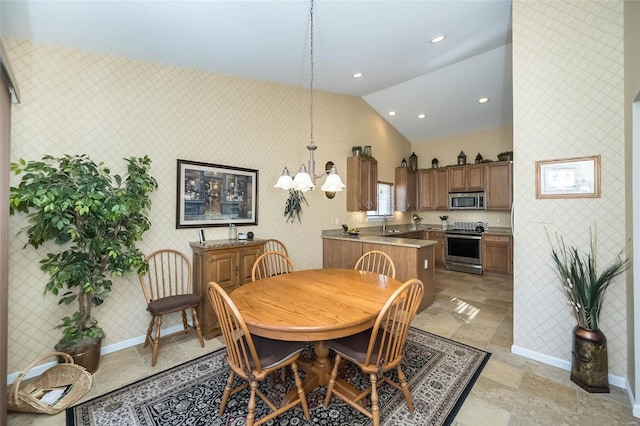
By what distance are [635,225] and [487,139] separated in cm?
477

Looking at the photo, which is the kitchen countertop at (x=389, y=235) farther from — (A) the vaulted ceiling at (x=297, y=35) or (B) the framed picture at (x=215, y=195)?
(A) the vaulted ceiling at (x=297, y=35)

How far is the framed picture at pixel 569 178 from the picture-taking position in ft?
7.22

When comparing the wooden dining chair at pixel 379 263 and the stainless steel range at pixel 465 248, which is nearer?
the wooden dining chair at pixel 379 263

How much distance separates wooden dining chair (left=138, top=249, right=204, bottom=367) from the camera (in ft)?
8.43

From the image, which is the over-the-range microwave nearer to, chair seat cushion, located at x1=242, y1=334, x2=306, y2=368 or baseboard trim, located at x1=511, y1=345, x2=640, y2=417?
baseboard trim, located at x1=511, y1=345, x2=640, y2=417

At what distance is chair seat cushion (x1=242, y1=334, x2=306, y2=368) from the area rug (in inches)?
17.8

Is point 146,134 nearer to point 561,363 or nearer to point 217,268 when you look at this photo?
point 217,268

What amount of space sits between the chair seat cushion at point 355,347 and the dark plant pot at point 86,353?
6.72 feet

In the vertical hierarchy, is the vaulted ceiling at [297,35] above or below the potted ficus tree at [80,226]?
above

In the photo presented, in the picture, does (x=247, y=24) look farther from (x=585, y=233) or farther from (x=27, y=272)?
(x=585, y=233)

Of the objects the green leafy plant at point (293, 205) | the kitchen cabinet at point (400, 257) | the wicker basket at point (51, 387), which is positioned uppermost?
the green leafy plant at point (293, 205)

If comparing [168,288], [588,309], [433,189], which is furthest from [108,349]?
[433,189]

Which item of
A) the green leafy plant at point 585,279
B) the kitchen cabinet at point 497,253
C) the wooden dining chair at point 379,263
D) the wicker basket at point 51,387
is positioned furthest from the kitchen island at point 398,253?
the wicker basket at point 51,387

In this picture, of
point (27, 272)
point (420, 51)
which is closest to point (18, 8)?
point (27, 272)
